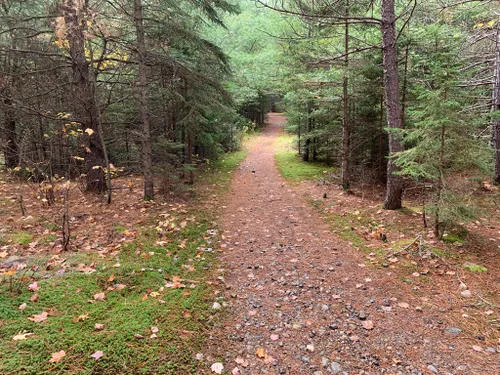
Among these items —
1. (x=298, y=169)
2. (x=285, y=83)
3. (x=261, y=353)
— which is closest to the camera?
(x=261, y=353)

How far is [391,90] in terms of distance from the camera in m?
7.11

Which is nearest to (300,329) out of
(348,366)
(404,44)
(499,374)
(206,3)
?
(348,366)

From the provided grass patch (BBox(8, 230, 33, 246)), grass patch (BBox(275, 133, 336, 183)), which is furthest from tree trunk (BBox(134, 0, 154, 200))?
grass patch (BBox(275, 133, 336, 183))

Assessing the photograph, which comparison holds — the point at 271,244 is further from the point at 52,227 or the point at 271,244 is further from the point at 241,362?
the point at 52,227

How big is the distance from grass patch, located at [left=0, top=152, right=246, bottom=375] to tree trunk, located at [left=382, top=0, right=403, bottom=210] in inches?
196

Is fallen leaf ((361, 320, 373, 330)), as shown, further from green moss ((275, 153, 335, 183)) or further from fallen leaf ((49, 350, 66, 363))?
green moss ((275, 153, 335, 183))

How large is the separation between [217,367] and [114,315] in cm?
145

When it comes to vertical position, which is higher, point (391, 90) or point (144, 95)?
point (144, 95)

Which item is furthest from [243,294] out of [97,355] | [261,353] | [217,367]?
[97,355]

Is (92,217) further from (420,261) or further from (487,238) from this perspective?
(487,238)

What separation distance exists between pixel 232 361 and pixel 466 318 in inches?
117

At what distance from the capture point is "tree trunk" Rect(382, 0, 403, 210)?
6.74m

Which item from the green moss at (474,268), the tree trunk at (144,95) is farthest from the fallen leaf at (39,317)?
the green moss at (474,268)

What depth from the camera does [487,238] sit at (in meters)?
5.72
